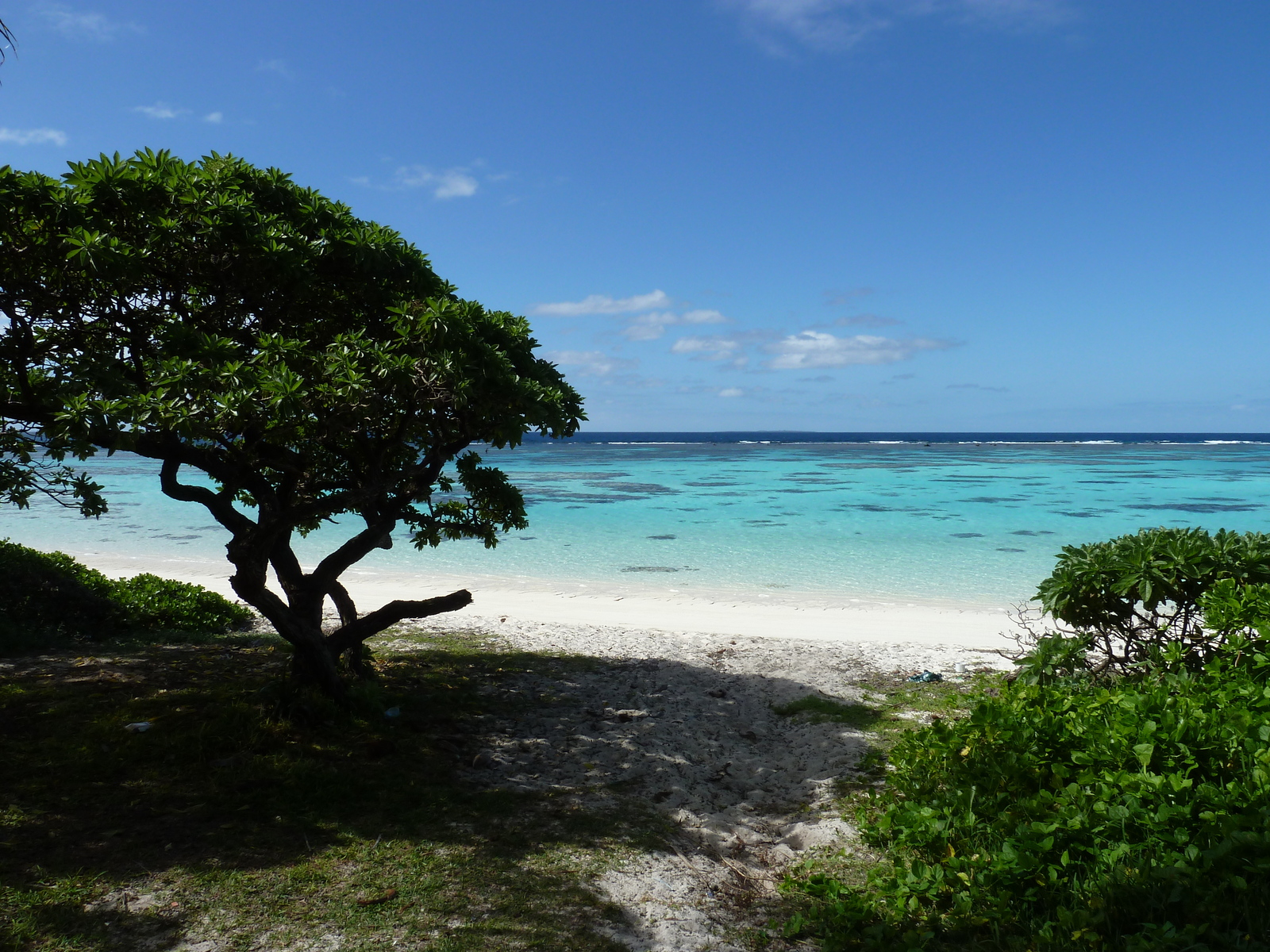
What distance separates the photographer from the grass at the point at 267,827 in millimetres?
3809

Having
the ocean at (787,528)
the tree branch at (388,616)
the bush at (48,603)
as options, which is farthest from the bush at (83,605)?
the ocean at (787,528)

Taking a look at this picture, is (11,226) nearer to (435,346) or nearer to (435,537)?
(435,346)

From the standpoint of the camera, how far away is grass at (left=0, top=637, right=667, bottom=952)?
12.5 feet

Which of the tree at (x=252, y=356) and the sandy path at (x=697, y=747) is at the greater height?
the tree at (x=252, y=356)

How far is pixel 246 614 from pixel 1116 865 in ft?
39.1

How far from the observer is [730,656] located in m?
10.3

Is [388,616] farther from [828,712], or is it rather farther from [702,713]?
[828,712]

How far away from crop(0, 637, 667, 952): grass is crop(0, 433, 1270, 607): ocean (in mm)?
10802

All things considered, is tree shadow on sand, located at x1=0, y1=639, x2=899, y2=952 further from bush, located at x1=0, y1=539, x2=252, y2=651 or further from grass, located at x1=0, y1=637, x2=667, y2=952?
bush, located at x1=0, y1=539, x2=252, y2=651

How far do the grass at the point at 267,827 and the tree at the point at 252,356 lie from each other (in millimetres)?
1017

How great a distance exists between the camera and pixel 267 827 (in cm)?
493

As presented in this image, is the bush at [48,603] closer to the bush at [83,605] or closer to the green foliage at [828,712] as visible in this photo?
the bush at [83,605]

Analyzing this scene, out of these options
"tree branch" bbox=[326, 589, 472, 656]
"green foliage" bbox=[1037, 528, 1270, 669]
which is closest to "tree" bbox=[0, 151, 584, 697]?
"tree branch" bbox=[326, 589, 472, 656]

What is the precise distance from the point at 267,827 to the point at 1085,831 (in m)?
4.82
